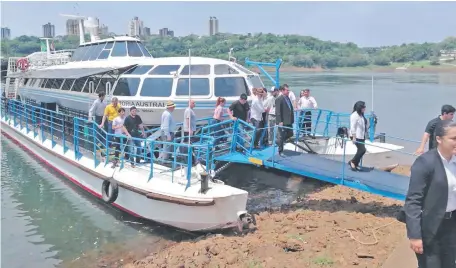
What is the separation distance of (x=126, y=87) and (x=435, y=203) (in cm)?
1062

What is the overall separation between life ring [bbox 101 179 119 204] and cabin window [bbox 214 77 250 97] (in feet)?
13.0

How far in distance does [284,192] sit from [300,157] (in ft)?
6.77

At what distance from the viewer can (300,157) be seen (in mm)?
10211

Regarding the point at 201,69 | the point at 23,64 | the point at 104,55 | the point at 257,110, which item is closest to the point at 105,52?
the point at 104,55

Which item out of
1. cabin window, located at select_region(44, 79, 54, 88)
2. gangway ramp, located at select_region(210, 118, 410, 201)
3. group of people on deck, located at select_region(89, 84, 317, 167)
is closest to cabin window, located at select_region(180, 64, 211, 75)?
group of people on deck, located at select_region(89, 84, 317, 167)

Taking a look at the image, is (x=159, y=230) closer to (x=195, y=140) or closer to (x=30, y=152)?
(x=195, y=140)

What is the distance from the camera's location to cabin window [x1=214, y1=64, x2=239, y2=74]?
12.8 m

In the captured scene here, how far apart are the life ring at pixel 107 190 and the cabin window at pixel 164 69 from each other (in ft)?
12.6

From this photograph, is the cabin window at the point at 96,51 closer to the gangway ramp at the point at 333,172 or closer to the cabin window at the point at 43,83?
the cabin window at the point at 43,83

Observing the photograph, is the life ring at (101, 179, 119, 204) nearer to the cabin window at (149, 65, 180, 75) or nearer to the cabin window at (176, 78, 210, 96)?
the cabin window at (176, 78, 210, 96)

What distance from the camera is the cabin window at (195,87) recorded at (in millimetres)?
12445

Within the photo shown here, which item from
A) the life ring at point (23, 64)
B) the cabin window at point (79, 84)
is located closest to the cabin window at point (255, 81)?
the cabin window at point (79, 84)

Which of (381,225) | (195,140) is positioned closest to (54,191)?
(195,140)

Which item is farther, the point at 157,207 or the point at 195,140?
the point at 195,140
